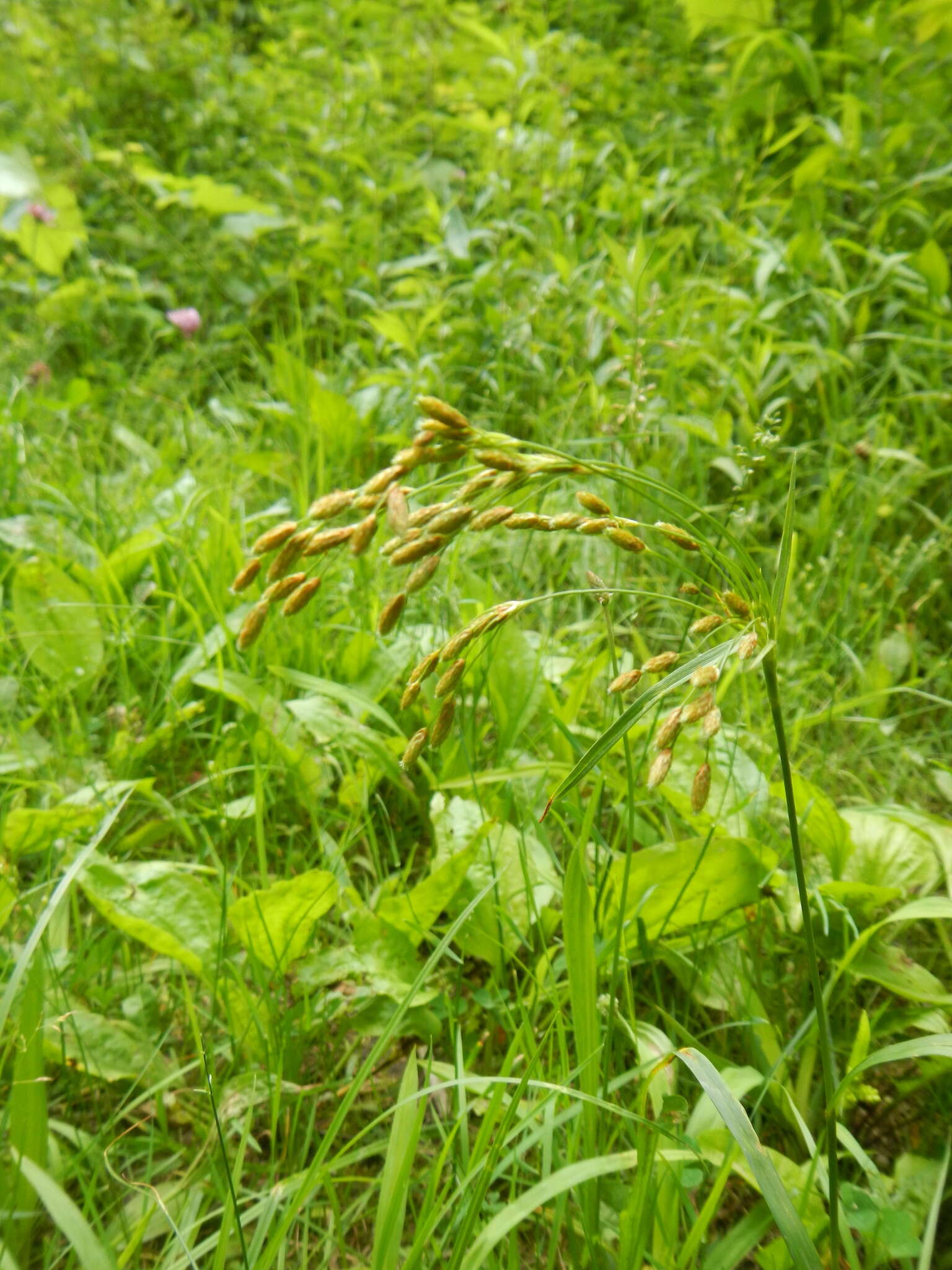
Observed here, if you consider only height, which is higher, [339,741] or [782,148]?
[782,148]

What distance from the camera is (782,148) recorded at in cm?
289

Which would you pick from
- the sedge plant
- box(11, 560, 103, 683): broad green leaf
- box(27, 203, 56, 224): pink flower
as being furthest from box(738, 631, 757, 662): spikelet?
box(27, 203, 56, 224): pink flower

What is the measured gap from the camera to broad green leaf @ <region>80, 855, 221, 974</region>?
3.44 ft

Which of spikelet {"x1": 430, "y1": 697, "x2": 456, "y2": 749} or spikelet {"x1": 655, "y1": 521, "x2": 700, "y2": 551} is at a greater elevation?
spikelet {"x1": 655, "y1": 521, "x2": 700, "y2": 551}

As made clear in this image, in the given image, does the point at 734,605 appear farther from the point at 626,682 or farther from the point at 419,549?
the point at 419,549

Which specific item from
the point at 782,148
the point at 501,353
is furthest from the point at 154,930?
the point at 782,148

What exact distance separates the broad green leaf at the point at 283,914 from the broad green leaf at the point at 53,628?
0.70 m

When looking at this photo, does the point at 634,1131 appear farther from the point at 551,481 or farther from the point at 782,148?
the point at 782,148

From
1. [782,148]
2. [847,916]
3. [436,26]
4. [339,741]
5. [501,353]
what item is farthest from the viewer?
[436,26]

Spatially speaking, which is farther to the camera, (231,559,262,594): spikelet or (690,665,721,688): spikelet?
(231,559,262,594): spikelet

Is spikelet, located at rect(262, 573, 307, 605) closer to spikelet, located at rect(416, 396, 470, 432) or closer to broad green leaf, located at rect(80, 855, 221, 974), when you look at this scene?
spikelet, located at rect(416, 396, 470, 432)

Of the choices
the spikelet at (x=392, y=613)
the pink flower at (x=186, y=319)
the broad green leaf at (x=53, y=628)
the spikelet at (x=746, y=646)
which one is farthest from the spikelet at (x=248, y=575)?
→ the pink flower at (x=186, y=319)

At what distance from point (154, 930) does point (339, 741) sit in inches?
14.5

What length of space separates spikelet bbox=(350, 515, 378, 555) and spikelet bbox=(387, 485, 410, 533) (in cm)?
1
